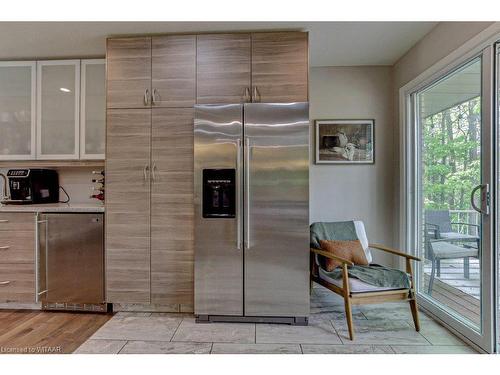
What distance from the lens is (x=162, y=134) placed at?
2639mm

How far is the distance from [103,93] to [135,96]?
57 centimetres

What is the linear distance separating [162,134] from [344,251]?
1.89 metres

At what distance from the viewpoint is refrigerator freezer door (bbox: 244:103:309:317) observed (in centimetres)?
242

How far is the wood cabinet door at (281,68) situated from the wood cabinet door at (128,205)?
3.37ft

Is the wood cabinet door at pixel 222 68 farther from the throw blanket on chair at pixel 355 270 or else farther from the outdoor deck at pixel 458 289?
the outdoor deck at pixel 458 289

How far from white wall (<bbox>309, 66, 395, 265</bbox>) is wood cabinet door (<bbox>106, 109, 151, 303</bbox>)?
1.77 m

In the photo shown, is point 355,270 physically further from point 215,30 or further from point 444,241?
point 215,30

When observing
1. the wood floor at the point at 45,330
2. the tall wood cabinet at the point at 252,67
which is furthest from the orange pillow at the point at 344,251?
the wood floor at the point at 45,330

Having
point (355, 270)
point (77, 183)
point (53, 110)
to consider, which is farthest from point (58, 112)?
point (355, 270)

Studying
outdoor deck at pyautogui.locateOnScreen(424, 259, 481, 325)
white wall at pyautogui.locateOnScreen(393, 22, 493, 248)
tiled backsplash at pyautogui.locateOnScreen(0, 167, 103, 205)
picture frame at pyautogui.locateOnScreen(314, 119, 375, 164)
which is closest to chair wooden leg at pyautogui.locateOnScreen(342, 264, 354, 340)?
outdoor deck at pyautogui.locateOnScreen(424, 259, 481, 325)

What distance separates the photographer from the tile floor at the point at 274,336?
212cm

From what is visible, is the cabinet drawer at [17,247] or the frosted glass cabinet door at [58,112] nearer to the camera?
the cabinet drawer at [17,247]
